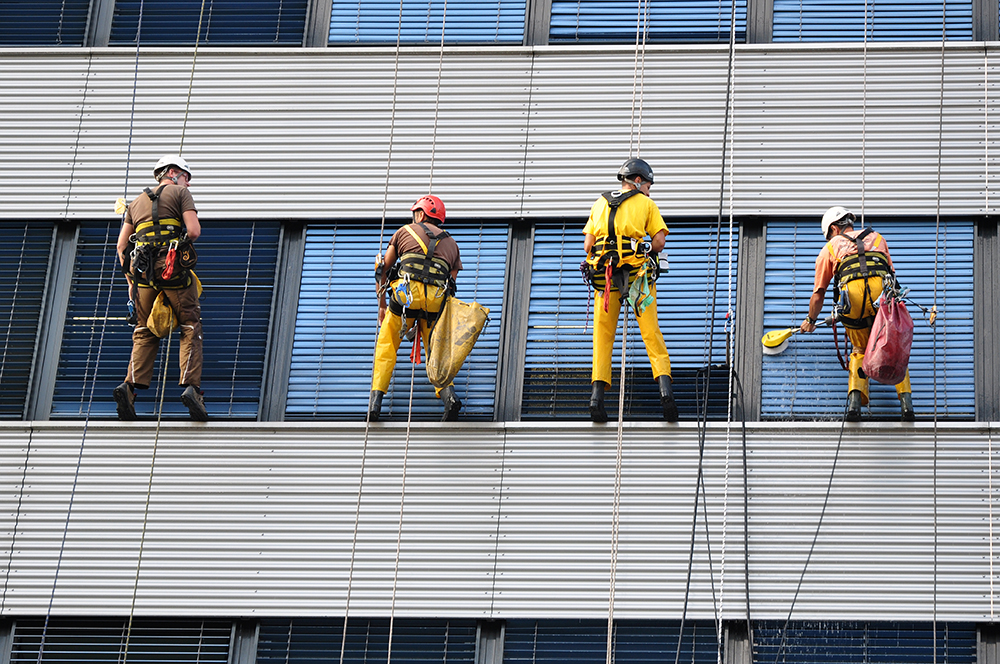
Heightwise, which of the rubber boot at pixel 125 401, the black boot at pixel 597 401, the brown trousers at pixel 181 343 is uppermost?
the brown trousers at pixel 181 343

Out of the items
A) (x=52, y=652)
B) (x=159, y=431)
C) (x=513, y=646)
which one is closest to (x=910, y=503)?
(x=513, y=646)

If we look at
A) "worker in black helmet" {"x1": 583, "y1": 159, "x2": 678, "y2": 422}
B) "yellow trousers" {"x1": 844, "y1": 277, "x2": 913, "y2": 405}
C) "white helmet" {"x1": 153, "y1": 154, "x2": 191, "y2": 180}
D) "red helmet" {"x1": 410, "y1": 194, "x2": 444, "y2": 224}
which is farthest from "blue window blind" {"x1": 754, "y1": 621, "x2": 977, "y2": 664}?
"white helmet" {"x1": 153, "y1": 154, "x2": 191, "y2": 180}

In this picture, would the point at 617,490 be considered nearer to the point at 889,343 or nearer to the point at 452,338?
the point at 452,338

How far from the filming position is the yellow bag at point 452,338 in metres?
12.3

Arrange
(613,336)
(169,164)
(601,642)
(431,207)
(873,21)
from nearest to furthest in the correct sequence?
(601,642) → (613,336) → (431,207) → (169,164) → (873,21)

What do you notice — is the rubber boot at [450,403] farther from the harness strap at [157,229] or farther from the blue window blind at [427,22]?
the blue window blind at [427,22]

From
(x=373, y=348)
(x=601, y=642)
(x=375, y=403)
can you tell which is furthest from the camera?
(x=373, y=348)

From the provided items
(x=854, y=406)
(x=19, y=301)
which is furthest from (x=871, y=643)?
(x=19, y=301)

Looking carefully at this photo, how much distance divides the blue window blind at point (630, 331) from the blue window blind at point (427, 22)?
1.98m

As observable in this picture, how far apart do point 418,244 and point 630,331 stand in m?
1.86

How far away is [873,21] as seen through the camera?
13.4m

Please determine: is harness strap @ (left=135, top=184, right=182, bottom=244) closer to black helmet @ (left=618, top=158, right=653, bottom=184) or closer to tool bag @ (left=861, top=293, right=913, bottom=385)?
black helmet @ (left=618, top=158, right=653, bottom=184)

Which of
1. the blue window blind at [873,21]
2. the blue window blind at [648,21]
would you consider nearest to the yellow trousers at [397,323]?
the blue window blind at [648,21]

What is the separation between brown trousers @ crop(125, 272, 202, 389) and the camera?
12727 mm
